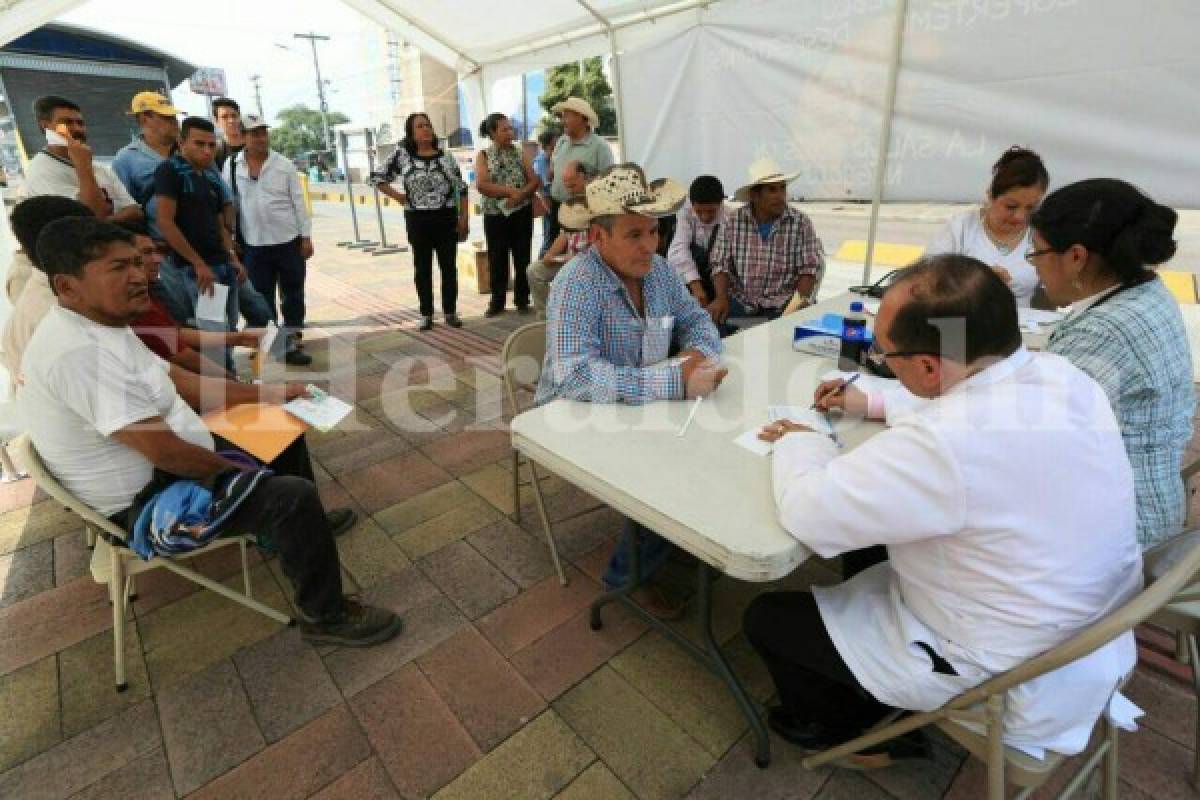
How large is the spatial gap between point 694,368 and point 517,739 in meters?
1.12

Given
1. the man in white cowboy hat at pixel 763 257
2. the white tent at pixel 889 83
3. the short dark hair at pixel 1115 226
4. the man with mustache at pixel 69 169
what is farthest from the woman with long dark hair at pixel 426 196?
the short dark hair at pixel 1115 226

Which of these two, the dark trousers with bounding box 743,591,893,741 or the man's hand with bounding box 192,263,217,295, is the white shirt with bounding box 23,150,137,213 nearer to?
the man's hand with bounding box 192,263,217,295

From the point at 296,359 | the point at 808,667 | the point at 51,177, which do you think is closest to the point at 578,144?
the point at 296,359

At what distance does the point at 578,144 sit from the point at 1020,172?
10.9ft

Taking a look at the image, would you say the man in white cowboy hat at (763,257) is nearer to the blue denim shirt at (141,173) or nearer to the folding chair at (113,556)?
the folding chair at (113,556)

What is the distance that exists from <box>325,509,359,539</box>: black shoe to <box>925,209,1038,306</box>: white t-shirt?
2861 millimetres

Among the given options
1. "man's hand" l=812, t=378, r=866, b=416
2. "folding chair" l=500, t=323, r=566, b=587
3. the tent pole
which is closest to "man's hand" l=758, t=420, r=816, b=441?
"man's hand" l=812, t=378, r=866, b=416

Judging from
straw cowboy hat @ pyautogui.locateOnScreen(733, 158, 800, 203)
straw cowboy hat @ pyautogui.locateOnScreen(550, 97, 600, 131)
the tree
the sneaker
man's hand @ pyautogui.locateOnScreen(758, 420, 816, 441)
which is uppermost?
the tree

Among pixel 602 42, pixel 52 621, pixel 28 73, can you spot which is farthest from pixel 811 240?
pixel 28 73

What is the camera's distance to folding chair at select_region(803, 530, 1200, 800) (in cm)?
92

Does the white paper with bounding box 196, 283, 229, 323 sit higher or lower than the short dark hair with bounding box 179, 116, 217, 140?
lower

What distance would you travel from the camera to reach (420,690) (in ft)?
5.89

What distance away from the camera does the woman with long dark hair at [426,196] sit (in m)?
4.84

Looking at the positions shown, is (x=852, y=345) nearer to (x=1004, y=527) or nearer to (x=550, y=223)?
(x=1004, y=527)
